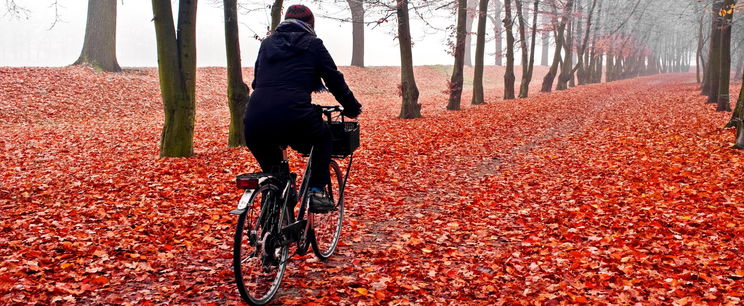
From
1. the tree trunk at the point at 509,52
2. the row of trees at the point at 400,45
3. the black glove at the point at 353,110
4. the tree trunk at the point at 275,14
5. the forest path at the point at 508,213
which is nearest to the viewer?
the black glove at the point at 353,110

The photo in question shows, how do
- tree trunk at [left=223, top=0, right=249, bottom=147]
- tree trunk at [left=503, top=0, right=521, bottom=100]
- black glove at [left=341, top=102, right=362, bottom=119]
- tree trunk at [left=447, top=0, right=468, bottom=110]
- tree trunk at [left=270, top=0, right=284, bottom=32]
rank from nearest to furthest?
black glove at [left=341, top=102, right=362, bottom=119] → tree trunk at [left=223, top=0, right=249, bottom=147] → tree trunk at [left=270, top=0, right=284, bottom=32] → tree trunk at [left=447, top=0, right=468, bottom=110] → tree trunk at [left=503, top=0, right=521, bottom=100]

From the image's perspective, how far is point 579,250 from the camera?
5344mm

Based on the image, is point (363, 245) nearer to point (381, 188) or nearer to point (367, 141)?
point (381, 188)

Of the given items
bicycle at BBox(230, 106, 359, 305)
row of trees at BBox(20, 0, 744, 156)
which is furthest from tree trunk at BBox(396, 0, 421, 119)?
bicycle at BBox(230, 106, 359, 305)

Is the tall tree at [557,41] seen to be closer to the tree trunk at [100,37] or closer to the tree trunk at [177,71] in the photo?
the tree trunk at [100,37]

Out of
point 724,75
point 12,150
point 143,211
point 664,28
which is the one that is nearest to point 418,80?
point 724,75

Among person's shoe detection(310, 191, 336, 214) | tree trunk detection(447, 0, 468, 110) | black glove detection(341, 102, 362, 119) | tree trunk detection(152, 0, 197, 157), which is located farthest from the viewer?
tree trunk detection(447, 0, 468, 110)

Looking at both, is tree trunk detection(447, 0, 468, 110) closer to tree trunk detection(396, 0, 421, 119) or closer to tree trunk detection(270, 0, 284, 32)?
tree trunk detection(396, 0, 421, 119)

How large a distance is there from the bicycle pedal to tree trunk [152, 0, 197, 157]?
647 centimetres

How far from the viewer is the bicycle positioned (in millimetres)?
3502

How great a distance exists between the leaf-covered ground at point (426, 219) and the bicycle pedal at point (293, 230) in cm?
50

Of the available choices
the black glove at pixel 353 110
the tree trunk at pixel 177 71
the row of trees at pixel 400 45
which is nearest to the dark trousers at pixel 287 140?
the black glove at pixel 353 110

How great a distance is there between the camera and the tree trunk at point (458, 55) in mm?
18869

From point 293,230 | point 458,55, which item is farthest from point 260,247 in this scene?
point 458,55
